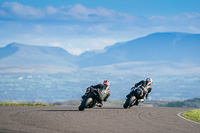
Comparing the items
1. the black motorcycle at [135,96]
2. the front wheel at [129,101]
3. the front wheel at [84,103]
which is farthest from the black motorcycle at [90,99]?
the black motorcycle at [135,96]

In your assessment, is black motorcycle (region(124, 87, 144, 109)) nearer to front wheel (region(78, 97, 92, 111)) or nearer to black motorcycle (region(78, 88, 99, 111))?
black motorcycle (region(78, 88, 99, 111))

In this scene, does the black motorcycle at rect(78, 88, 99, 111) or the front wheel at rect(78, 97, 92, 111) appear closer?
the front wheel at rect(78, 97, 92, 111)

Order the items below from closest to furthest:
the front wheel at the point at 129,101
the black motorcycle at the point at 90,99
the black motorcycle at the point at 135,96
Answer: the black motorcycle at the point at 90,99, the front wheel at the point at 129,101, the black motorcycle at the point at 135,96

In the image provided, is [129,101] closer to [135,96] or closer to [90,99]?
[135,96]

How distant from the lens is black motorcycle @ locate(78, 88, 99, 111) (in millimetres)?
25048

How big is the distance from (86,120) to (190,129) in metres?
4.69

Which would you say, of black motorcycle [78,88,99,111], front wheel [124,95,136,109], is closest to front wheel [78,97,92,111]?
black motorcycle [78,88,99,111]

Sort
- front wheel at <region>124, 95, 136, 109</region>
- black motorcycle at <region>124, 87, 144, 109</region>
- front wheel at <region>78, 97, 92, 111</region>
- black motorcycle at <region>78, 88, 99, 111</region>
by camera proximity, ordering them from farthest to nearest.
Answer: black motorcycle at <region>124, 87, 144, 109</region>
front wheel at <region>124, 95, 136, 109</region>
black motorcycle at <region>78, 88, 99, 111</region>
front wheel at <region>78, 97, 92, 111</region>

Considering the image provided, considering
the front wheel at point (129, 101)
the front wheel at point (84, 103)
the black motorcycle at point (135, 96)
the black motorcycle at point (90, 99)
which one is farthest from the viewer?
the black motorcycle at point (135, 96)

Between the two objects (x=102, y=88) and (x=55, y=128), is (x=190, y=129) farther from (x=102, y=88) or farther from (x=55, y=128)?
(x=102, y=88)

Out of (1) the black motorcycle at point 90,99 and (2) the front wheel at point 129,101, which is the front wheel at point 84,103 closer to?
(1) the black motorcycle at point 90,99

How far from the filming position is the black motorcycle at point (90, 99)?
82.2ft

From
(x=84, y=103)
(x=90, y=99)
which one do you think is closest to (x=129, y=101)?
(x=90, y=99)

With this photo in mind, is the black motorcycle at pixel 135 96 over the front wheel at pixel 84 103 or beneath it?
over
